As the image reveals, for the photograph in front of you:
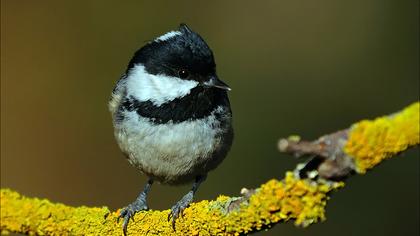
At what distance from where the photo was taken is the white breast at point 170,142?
9.62 feet

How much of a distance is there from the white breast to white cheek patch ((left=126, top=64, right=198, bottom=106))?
0.10 metres

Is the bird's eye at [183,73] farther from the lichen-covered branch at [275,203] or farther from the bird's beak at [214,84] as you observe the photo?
the lichen-covered branch at [275,203]

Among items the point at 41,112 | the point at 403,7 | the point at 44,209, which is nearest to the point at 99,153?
the point at 41,112

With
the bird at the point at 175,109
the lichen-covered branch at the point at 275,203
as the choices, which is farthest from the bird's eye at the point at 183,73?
the lichen-covered branch at the point at 275,203

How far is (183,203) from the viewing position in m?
2.80

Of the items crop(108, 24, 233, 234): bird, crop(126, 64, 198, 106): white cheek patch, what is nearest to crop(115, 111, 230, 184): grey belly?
crop(108, 24, 233, 234): bird

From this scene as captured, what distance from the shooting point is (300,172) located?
1.75 metres

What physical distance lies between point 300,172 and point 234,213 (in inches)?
11.7

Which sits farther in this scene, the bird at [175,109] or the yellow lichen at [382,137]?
the bird at [175,109]

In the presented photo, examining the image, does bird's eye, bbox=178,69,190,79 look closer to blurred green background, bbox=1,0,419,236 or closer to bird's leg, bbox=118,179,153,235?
bird's leg, bbox=118,179,153,235

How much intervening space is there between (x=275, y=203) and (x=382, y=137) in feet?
1.20

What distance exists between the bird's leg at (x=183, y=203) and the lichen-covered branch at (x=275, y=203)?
0.03m

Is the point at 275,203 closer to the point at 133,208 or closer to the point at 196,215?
the point at 196,215

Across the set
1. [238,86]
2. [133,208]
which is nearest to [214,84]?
[133,208]
